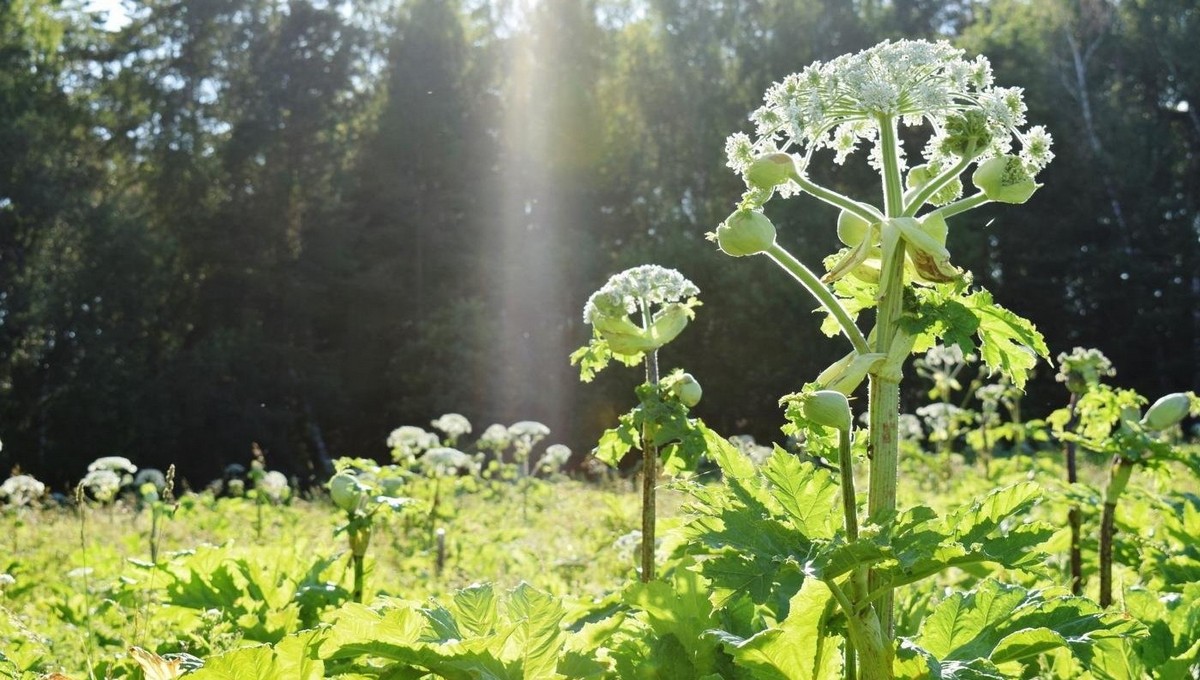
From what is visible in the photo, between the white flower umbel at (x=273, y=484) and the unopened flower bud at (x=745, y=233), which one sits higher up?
the unopened flower bud at (x=745, y=233)

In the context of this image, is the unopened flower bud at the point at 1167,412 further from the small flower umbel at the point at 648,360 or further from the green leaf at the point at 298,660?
the green leaf at the point at 298,660

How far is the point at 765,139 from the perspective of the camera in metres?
1.75

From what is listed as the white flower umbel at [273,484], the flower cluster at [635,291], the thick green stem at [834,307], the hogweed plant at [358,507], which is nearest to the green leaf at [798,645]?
the thick green stem at [834,307]

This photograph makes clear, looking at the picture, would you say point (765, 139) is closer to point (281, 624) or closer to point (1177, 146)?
point (281, 624)

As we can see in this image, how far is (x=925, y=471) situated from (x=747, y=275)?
10.4 meters

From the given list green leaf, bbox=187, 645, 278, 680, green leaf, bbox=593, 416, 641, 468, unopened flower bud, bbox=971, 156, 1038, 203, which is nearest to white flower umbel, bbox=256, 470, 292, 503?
green leaf, bbox=593, 416, 641, 468

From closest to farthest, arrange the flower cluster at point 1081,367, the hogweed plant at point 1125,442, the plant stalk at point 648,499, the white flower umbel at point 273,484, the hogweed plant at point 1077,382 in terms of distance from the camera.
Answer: the plant stalk at point 648,499 → the hogweed plant at point 1125,442 → the hogweed plant at point 1077,382 → the flower cluster at point 1081,367 → the white flower umbel at point 273,484

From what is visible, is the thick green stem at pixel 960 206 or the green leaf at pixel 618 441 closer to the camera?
the thick green stem at pixel 960 206

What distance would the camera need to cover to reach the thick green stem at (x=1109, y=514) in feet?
8.57

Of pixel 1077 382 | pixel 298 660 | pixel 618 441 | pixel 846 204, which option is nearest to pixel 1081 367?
pixel 1077 382

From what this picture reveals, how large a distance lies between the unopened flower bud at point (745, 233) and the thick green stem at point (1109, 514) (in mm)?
1500

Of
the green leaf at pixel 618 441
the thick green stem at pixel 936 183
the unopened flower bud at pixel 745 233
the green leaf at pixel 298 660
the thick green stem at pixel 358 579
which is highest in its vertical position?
the thick green stem at pixel 936 183

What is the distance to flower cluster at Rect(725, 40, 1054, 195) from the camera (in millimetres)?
1601

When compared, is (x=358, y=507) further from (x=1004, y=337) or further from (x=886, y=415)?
(x=1004, y=337)
